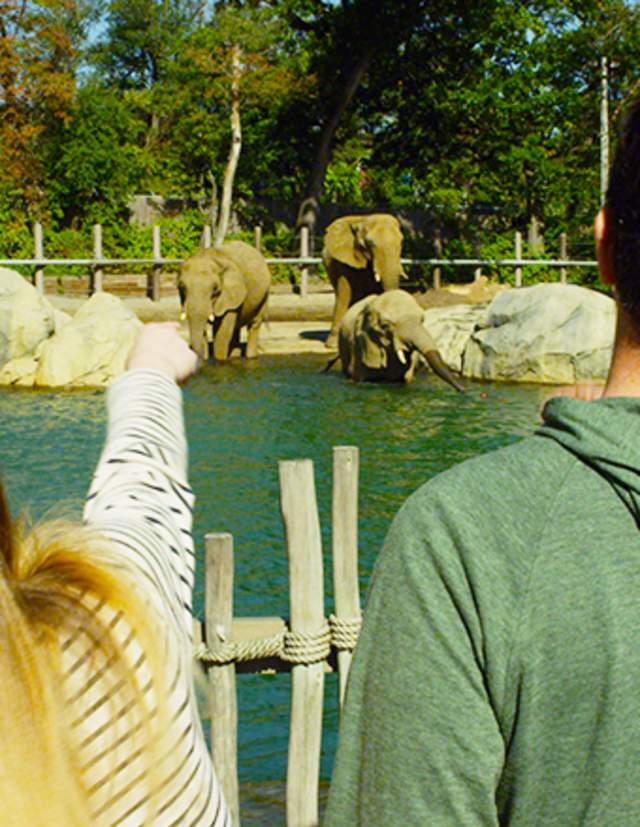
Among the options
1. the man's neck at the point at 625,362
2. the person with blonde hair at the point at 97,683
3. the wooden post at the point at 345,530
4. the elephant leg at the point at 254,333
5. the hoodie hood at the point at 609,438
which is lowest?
the elephant leg at the point at 254,333

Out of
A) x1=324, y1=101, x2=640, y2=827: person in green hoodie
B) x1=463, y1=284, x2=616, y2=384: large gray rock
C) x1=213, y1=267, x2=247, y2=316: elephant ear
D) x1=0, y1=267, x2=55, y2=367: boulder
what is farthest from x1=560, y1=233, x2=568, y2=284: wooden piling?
x1=324, y1=101, x2=640, y2=827: person in green hoodie

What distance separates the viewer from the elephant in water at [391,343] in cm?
1950

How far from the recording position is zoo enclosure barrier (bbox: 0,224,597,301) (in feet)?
95.8

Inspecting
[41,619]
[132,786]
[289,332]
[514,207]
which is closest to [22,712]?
[41,619]

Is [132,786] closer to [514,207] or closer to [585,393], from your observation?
[585,393]

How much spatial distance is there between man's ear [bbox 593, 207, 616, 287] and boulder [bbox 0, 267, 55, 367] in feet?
62.8

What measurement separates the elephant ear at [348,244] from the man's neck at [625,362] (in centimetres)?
2463

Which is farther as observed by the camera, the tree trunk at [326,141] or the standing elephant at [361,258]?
the tree trunk at [326,141]

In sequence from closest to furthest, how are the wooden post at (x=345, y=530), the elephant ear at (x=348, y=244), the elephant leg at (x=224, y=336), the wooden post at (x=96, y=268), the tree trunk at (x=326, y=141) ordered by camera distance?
the wooden post at (x=345, y=530) < the elephant leg at (x=224, y=336) < the elephant ear at (x=348, y=244) < the wooden post at (x=96, y=268) < the tree trunk at (x=326, y=141)

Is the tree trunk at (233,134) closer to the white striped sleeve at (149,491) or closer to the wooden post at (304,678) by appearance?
the wooden post at (304,678)

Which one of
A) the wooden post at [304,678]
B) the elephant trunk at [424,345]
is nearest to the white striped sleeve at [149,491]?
the wooden post at [304,678]

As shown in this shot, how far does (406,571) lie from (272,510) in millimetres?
9853

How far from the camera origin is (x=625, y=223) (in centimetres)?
130

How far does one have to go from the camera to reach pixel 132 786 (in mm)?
1190
